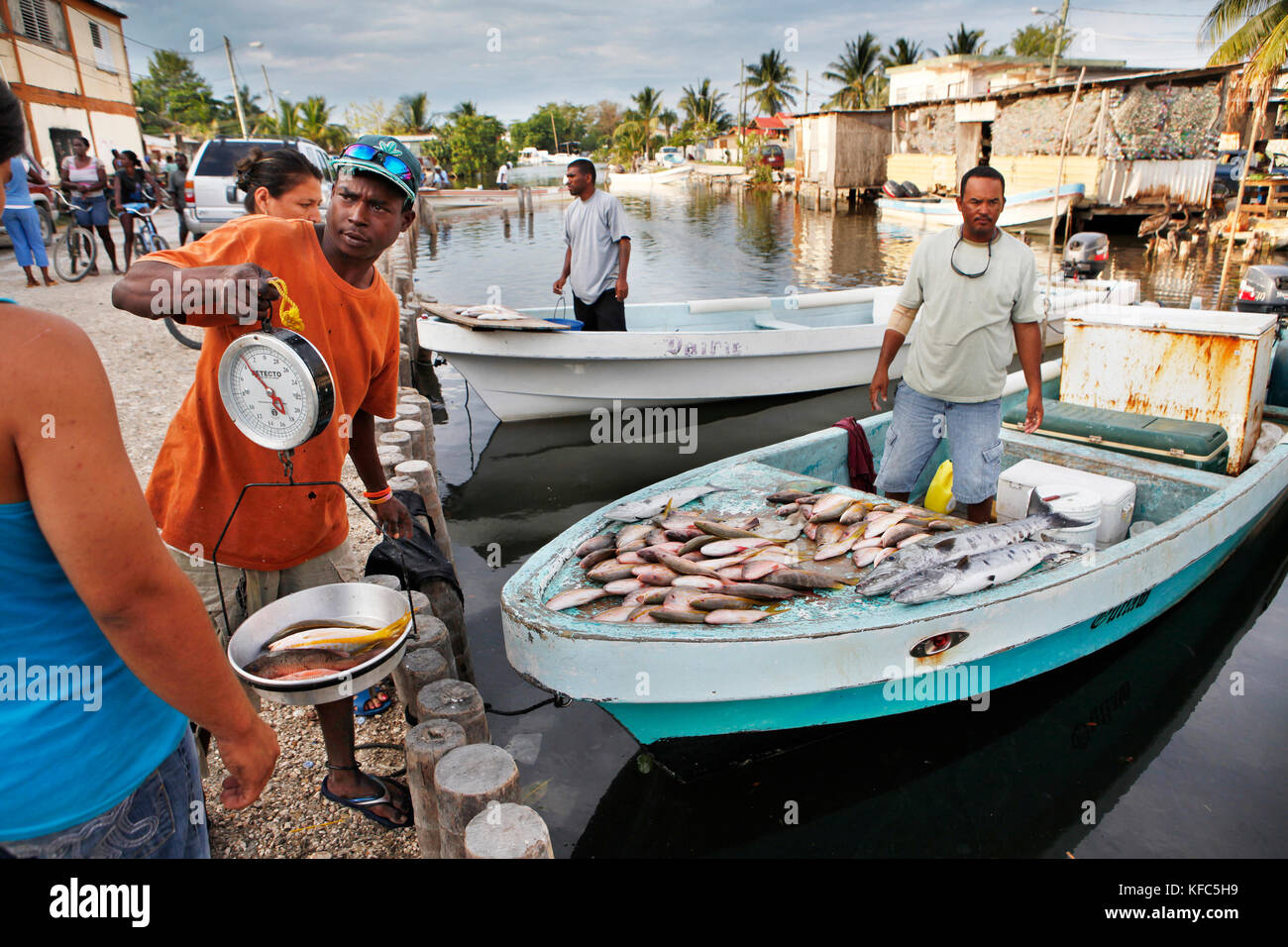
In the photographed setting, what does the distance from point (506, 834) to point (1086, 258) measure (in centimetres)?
1770

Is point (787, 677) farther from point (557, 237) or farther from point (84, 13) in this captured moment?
point (84, 13)

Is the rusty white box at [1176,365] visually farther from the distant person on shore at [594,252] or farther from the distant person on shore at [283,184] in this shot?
the distant person on shore at [283,184]

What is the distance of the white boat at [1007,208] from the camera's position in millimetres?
27781

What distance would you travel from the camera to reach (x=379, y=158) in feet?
9.44

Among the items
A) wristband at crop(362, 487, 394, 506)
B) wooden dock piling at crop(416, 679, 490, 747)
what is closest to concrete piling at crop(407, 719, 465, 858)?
wooden dock piling at crop(416, 679, 490, 747)

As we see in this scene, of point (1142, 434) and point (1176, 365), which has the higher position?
point (1176, 365)

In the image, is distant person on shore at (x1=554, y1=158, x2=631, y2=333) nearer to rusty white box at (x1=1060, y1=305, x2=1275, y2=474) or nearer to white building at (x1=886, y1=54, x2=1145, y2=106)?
rusty white box at (x1=1060, y1=305, x2=1275, y2=474)

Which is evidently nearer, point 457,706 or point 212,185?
point 457,706

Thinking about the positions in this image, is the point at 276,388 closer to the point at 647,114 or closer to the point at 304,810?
the point at 304,810

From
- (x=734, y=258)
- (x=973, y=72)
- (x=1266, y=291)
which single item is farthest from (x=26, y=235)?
(x=973, y=72)

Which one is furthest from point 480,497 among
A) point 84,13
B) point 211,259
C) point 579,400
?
point 84,13

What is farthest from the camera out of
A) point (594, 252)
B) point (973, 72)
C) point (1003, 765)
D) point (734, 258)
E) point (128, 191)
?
point (973, 72)

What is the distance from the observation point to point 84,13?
90.8 feet
